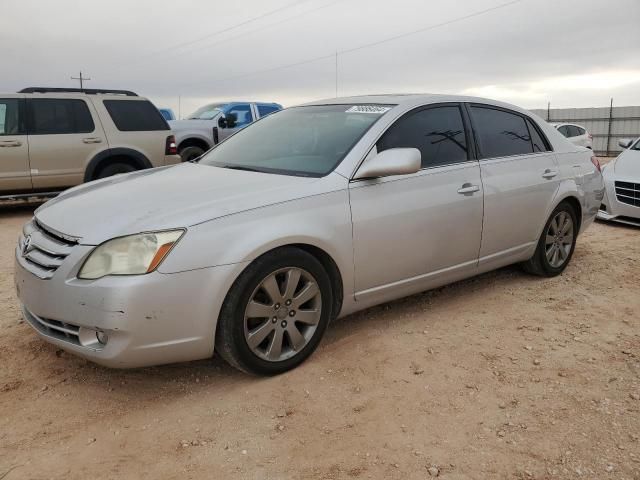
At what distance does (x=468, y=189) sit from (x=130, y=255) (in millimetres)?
2412

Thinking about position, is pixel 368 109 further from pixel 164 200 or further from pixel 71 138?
pixel 71 138

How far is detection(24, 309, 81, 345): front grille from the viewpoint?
9.45 feet

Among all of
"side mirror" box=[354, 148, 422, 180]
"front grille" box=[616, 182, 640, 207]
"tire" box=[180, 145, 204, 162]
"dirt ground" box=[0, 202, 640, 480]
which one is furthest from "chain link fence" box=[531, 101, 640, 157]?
"side mirror" box=[354, 148, 422, 180]

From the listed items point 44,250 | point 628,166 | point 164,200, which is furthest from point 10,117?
point 628,166

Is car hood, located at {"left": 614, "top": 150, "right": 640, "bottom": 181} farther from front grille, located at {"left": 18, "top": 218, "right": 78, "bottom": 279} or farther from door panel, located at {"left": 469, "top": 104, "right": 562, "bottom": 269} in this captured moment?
front grille, located at {"left": 18, "top": 218, "right": 78, "bottom": 279}

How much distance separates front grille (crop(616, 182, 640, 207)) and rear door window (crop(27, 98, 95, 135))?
774cm

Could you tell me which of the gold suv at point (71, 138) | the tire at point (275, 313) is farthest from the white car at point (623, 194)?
the gold suv at point (71, 138)

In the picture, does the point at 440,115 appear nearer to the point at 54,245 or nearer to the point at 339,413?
the point at 339,413

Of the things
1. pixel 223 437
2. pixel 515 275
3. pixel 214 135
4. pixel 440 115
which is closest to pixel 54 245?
pixel 223 437

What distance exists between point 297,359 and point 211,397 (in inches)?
21.0

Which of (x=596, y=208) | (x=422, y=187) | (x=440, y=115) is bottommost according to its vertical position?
(x=596, y=208)

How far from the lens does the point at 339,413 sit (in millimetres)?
2875

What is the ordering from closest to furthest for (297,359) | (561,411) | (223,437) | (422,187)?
(223,437) → (561,411) → (297,359) → (422,187)

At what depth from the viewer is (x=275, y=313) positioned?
3.15m
